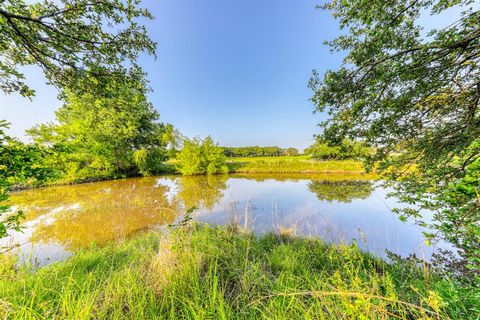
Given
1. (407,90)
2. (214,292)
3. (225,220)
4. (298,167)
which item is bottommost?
(225,220)

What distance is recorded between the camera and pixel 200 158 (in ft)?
72.6

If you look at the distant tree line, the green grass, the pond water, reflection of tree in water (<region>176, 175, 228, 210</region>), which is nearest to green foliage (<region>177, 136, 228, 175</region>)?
the green grass

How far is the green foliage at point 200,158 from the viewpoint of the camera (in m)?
21.6

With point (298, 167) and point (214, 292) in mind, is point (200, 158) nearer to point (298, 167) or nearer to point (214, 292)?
point (298, 167)

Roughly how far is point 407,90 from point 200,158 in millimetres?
20717

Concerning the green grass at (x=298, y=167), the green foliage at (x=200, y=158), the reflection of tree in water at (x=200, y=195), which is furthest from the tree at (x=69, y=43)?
the green grass at (x=298, y=167)

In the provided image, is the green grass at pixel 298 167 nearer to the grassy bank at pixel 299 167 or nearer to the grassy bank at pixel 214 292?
the grassy bank at pixel 299 167

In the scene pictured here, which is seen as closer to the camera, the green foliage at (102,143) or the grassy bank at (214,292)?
the grassy bank at (214,292)

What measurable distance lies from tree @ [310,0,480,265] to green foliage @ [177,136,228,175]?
19.7 m

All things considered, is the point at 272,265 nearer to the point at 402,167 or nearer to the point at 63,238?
the point at 402,167

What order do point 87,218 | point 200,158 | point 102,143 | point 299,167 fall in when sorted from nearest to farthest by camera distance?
point 87,218 → point 102,143 → point 200,158 → point 299,167

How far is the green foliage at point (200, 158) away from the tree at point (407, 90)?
19660 mm

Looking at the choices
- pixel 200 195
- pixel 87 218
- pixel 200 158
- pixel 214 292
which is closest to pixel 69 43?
pixel 214 292

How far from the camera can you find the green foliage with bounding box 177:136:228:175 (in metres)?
21.6
